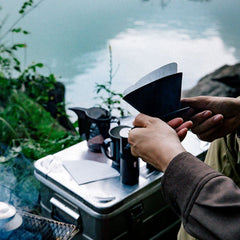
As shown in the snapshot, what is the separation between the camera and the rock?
14.1 feet

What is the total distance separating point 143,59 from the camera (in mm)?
4043

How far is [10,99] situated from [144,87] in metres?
2.42

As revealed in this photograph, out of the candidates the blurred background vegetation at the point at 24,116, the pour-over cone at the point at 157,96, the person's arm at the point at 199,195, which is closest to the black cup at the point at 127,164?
the pour-over cone at the point at 157,96

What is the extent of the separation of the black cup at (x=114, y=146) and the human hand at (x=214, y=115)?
36 centimetres

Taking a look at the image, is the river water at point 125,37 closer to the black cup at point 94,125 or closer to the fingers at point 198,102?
the black cup at point 94,125

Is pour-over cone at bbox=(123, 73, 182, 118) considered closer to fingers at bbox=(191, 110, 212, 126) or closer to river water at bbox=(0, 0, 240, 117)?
fingers at bbox=(191, 110, 212, 126)

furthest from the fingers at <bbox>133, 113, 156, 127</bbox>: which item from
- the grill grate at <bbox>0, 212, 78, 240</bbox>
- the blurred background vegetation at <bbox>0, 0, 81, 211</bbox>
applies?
the blurred background vegetation at <bbox>0, 0, 81, 211</bbox>

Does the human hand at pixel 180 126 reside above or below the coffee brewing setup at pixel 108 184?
above

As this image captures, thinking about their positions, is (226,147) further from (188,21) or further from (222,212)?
(188,21)

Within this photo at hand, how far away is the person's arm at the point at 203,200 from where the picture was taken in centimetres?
79

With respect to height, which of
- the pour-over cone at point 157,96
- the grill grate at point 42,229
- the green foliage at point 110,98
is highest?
the pour-over cone at point 157,96

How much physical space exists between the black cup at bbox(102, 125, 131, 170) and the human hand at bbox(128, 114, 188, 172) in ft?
1.67

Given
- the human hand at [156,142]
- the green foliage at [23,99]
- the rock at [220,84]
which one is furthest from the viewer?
the rock at [220,84]

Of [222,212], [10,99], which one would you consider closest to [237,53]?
[10,99]
